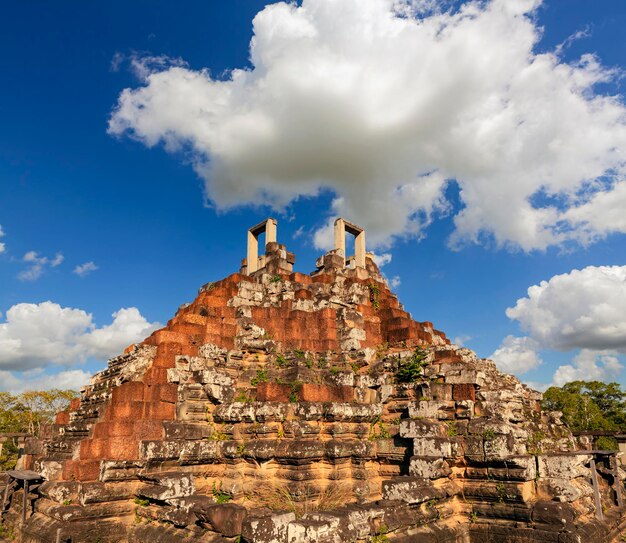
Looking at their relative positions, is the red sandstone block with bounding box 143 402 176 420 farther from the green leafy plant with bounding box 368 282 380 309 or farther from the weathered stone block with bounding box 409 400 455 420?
the green leafy plant with bounding box 368 282 380 309

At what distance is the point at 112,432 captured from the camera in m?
9.12

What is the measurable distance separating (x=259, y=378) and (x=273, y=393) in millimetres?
1009

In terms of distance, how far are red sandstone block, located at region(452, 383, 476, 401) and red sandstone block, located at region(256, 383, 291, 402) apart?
3.66 meters

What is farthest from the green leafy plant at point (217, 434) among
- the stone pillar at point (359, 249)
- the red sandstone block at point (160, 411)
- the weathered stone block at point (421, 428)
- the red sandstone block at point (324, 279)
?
the stone pillar at point (359, 249)

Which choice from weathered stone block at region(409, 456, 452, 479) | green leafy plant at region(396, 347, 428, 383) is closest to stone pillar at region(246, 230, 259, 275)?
Result: green leafy plant at region(396, 347, 428, 383)

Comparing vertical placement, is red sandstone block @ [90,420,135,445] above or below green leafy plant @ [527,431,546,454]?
above

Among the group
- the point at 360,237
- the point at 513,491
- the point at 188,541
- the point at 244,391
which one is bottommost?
the point at 188,541

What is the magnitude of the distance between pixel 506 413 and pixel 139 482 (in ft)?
24.8

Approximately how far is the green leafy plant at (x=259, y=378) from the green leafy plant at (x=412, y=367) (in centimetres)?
327

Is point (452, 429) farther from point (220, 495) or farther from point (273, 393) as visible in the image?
point (220, 495)

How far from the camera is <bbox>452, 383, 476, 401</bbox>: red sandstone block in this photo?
379 inches

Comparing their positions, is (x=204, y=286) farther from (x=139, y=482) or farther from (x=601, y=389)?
(x=601, y=389)

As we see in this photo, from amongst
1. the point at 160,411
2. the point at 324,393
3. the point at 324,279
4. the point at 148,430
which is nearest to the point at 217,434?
the point at 160,411

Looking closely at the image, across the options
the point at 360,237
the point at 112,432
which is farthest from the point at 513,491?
the point at 360,237
